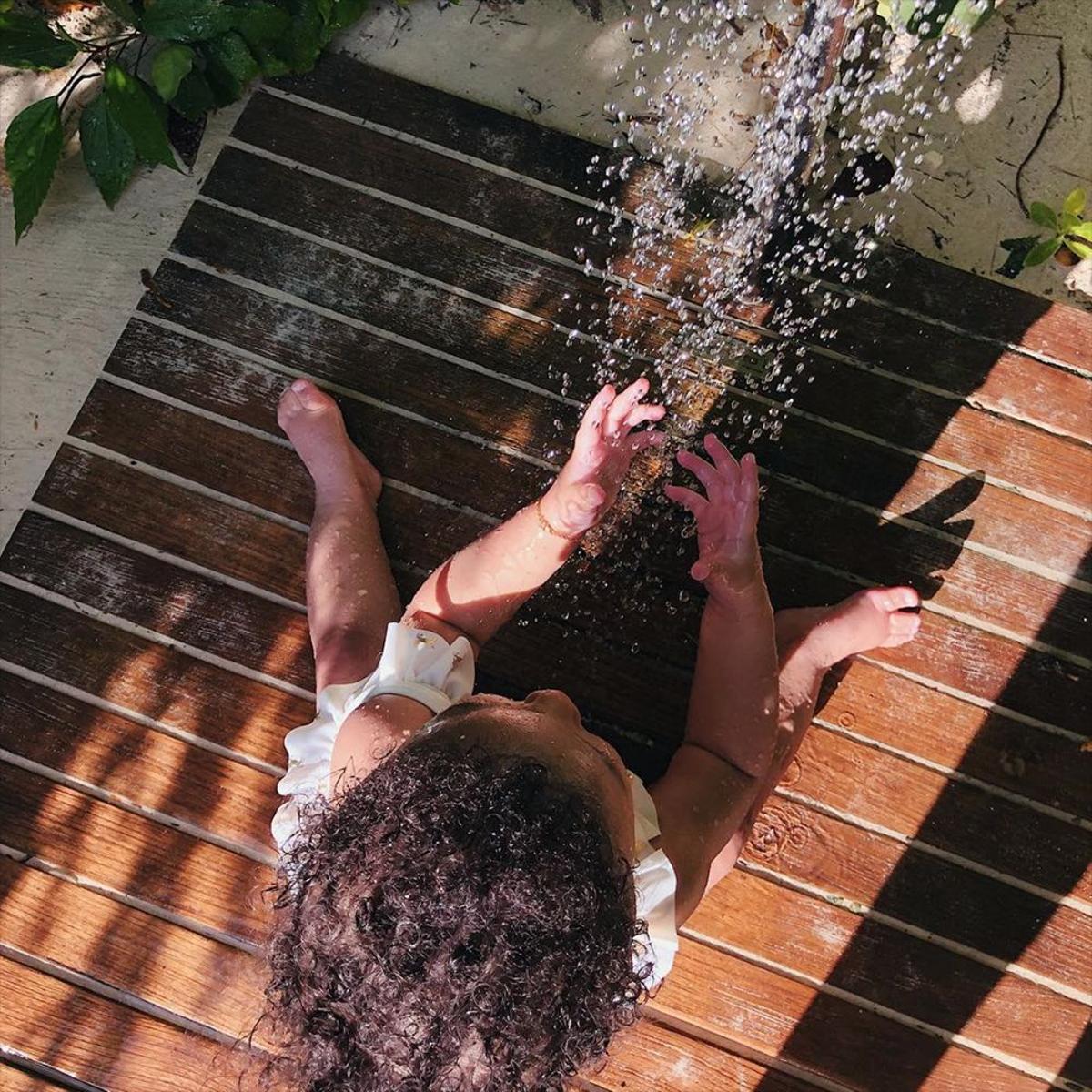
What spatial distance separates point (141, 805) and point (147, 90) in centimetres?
143

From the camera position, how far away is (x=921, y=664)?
187 cm

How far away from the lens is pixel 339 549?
1.81 meters

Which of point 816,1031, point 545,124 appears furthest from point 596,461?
point 816,1031

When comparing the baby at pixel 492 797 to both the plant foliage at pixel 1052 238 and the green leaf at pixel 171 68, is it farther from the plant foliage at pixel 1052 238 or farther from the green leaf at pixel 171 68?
the plant foliage at pixel 1052 238

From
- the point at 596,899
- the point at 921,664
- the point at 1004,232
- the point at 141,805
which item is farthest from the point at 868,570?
the point at 141,805

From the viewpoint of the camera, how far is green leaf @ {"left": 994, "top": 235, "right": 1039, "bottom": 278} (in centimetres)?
197

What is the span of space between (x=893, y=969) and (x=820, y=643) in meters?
0.63

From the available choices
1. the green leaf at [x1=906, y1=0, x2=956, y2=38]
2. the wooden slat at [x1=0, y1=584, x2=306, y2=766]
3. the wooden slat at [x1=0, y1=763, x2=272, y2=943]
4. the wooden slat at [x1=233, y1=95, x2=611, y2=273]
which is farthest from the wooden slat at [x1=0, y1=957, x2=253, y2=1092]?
the green leaf at [x1=906, y1=0, x2=956, y2=38]

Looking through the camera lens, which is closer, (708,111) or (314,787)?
(314,787)

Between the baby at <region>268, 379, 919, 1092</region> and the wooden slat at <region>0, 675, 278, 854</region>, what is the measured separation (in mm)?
338

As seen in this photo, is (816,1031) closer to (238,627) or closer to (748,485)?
(748,485)

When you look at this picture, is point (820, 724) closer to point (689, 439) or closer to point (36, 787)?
point (689, 439)

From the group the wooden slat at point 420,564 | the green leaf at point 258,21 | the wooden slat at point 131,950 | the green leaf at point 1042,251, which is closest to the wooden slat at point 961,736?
the wooden slat at point 420,564

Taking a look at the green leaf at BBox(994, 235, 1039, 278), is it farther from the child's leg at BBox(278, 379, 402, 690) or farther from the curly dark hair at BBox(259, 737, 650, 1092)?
the curly dark hair at BBox(259, 737, 650, 1092)
